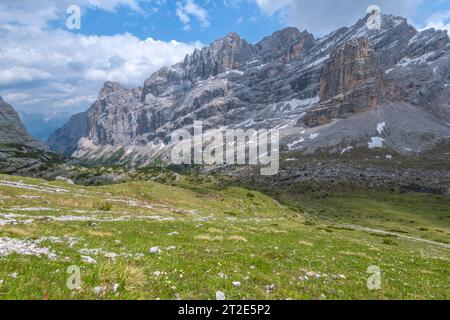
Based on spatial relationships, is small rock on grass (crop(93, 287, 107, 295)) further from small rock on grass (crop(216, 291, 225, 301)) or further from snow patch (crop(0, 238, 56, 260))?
snow patch (crop(0, 238, 56, 260))

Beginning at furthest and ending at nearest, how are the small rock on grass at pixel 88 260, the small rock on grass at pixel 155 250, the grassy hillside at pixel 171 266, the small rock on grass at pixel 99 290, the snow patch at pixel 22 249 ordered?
1. the small rock on grass at pixel 155 250
2. the snow patch at pixel 22 249
3. the small rock on grass at pixel 88 260
4. the grassy hillside at pixel 171 266
5. the small rock on grass at pixel 99 290

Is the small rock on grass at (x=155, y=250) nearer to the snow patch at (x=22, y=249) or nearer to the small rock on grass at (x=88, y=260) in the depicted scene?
the small rock on grass at (x=88, y=260)

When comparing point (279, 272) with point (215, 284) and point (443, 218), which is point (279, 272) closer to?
point (215, 284)

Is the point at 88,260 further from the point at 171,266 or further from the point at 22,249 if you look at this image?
the point at 22,249

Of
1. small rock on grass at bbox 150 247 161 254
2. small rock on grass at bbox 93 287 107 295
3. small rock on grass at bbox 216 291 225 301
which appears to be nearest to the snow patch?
small rock on grass at bbox 150 247 161 254

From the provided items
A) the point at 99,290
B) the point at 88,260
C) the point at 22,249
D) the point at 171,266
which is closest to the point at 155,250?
the point at 171,266

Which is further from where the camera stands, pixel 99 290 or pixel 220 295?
pixel 220 295

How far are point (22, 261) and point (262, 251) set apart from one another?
13.2 meters

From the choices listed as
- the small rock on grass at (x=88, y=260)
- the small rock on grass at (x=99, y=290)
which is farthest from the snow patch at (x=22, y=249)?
the small rock on grass at (x=99, y=290)

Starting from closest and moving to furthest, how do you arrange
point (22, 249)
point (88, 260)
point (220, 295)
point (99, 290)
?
1. point (99, 290)
2. point (220, 295)
3. point (88, 260)
4. point (22, 249)

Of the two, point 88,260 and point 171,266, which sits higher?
point 88,260

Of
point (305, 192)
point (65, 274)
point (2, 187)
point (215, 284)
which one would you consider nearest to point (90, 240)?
point (65, 274)

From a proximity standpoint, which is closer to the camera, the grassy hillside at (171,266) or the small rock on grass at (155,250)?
the grassy hillside at (171,266)
